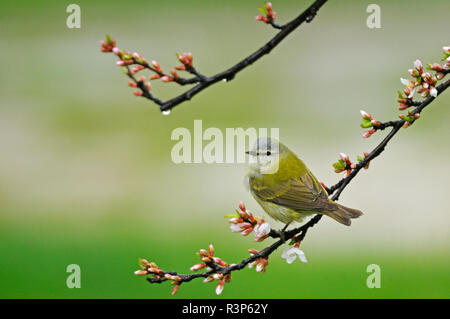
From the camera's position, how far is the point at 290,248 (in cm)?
260

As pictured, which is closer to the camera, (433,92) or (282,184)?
(433,92)

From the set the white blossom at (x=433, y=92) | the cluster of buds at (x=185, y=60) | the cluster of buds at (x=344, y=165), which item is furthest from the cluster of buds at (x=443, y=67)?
the cluster of buds at (x=185, y=60)

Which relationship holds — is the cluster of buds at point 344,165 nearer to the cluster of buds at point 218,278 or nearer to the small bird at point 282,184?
the small bird at point 282,184

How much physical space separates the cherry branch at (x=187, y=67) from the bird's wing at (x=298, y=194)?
137cm

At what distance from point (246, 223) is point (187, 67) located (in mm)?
809

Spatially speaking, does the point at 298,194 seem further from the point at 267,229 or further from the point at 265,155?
the point at 267,229

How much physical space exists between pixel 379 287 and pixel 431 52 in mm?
5630

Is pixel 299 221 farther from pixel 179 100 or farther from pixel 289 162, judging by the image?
pixel 179 100

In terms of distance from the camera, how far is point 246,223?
248 centimetres

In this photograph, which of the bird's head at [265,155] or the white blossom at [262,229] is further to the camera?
the bird's head at [265,155]

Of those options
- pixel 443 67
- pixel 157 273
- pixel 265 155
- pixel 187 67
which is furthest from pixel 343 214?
pixel 187 67

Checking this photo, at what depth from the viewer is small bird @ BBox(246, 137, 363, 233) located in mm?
3393

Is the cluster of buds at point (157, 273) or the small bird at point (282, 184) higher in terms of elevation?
the small bird at point (282, 184)

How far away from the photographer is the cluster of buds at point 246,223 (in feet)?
8.02
